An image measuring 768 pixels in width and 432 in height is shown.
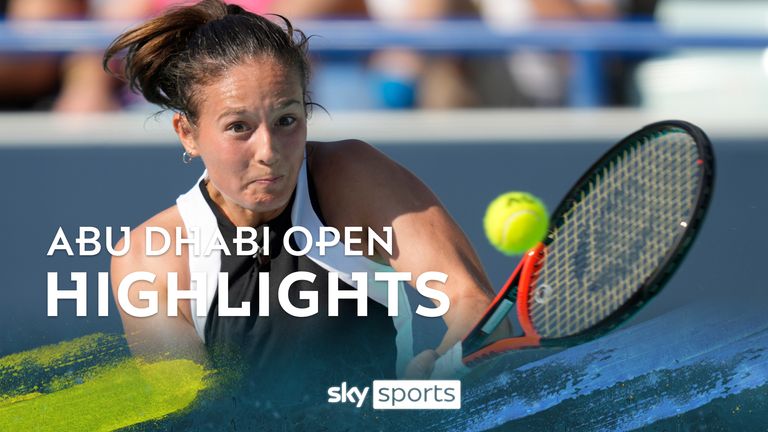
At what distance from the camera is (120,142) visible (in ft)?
8.58

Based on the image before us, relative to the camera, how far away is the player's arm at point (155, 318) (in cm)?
250

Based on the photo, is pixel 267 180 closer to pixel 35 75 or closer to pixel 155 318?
pixel 155 318

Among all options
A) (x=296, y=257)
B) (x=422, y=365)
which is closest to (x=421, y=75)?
(x=296, y=257)

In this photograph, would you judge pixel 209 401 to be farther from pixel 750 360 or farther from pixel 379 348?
pixel 750 360

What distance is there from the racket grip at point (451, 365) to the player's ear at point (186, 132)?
2.40 ft

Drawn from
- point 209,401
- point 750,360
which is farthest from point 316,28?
point 750,360

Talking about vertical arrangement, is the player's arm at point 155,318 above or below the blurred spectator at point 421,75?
below

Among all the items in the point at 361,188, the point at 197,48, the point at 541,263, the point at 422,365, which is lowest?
the point at 422,365

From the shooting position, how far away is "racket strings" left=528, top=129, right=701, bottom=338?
240 cm

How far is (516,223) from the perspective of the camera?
8.03ft

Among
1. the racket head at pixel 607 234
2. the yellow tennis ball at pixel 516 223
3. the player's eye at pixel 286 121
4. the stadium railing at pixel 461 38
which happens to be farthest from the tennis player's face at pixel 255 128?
the racket head at pixel 607 234

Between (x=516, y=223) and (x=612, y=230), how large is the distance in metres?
0.22

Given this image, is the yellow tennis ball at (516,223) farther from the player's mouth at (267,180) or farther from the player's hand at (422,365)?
the player's mouth at (267,180)

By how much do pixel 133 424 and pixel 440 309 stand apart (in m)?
0.75
